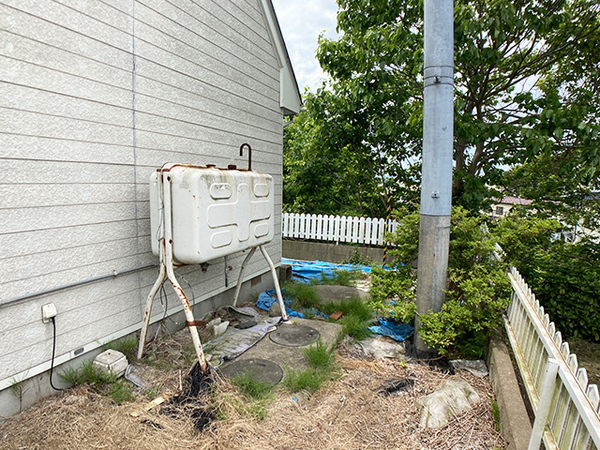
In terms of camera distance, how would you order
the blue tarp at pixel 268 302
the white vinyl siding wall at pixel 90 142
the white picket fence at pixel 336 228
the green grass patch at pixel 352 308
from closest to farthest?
the white vinyl siding wall at pixel 90 142, the green grass patch at pixel 352 308, the blue tarp at pixel 268 302, the white picket fence at pixel 336 228

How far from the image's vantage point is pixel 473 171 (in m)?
7.74

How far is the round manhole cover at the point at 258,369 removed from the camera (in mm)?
3061

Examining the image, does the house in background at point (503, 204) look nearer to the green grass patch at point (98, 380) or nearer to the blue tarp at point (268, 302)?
the blue tarp at point (268, 302)

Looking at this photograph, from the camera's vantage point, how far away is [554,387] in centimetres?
192

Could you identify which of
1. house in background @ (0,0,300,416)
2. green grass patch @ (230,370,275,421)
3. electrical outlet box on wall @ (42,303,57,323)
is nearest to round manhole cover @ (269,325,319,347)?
green grass patch @ (230,370,275,421)

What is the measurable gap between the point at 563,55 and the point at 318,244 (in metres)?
6.33

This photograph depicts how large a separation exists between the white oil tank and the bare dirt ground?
1117mm

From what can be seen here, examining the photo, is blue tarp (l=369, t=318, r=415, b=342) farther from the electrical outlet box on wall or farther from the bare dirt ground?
the electrical outlet box on wall

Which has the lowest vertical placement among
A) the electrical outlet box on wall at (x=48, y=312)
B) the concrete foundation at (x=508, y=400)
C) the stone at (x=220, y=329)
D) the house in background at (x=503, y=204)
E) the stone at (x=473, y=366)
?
the stone at (x=473, y=366)

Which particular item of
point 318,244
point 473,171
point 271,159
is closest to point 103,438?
point 271,159

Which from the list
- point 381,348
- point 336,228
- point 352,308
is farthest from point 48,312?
point 336,228

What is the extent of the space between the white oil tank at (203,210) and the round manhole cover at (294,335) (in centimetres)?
108

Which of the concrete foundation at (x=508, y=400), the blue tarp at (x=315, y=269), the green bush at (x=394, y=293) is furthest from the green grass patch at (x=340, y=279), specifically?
the concrete foundation at (x=508, y=400)

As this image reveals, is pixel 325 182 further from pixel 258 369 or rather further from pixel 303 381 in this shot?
pixel 303 381
